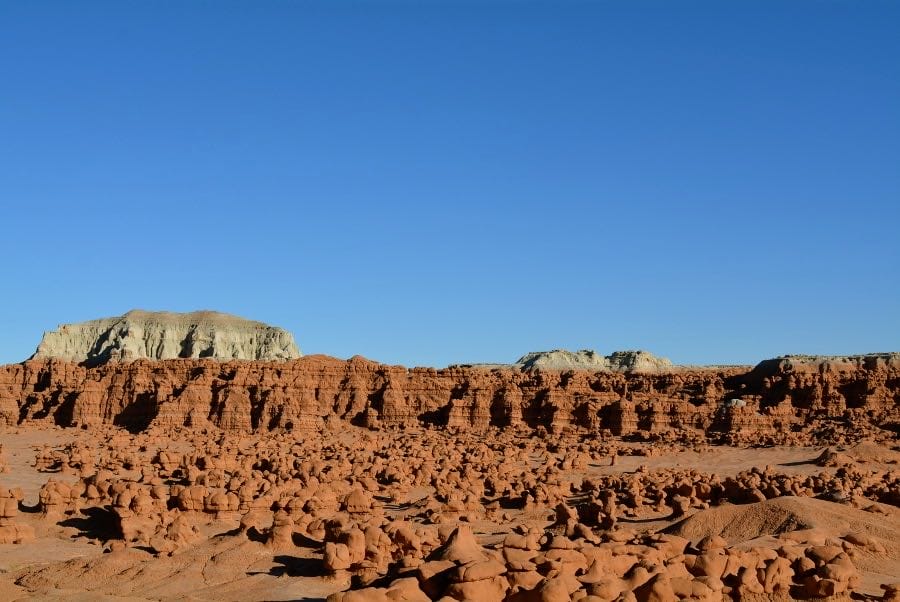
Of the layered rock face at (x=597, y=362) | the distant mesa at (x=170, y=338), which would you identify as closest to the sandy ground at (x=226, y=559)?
the layered rock face at (x=597, y=362)

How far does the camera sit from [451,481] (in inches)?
912

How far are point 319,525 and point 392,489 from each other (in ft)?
24.3

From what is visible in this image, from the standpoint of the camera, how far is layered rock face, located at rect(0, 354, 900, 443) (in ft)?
144

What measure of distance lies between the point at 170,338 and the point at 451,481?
55933 millimetres

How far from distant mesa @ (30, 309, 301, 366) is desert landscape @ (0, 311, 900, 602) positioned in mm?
12246

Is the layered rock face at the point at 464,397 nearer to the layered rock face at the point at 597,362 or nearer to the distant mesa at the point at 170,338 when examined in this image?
the layered rock face at the point at 597,362

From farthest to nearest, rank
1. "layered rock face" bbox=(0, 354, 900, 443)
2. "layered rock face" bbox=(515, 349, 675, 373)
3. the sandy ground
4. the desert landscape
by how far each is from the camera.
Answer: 1. "layered rock face" bbox=(515, 349, 675, 373)
2. "layered rock face" bbox=(0, 354, 900, 443)
3. the sandy ground
4. the desert landscape

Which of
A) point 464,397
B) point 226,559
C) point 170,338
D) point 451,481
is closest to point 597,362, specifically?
point 464,397

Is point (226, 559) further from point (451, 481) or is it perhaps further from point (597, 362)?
point (597, 362)

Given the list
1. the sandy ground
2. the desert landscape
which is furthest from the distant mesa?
the sandy ground

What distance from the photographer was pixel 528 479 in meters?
23.3

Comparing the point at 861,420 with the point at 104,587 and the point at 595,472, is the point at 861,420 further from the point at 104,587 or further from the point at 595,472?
the point at 104,587

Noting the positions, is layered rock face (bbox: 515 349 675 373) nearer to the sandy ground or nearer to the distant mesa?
the distant mesa

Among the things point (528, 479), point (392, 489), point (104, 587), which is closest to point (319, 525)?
point (104, 587)
